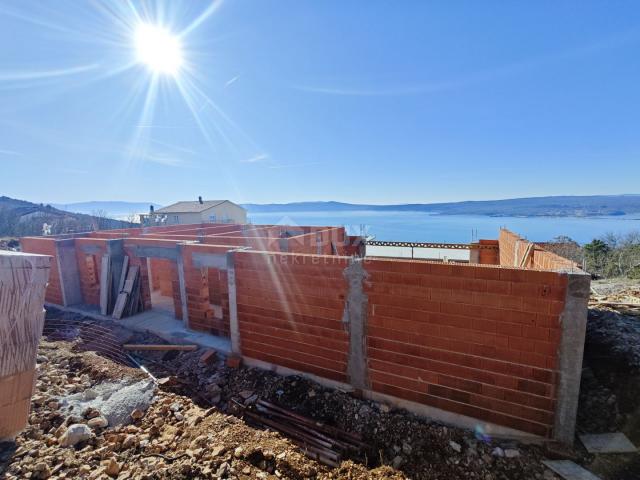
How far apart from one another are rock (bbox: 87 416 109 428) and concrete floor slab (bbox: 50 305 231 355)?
2.32 m

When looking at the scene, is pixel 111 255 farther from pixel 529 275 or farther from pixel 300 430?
pixel 529 275

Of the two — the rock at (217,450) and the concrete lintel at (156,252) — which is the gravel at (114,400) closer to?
the rock at (217,450)

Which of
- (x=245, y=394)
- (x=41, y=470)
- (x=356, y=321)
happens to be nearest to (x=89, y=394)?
(x=41, y=470)

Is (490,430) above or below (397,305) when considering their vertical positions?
below

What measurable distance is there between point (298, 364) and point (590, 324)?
5.42m

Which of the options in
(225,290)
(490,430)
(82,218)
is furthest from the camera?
(82,218)

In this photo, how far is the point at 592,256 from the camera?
18.8 m

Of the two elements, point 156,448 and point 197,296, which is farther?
point 197,296

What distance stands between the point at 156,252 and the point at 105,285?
2088 millimetres

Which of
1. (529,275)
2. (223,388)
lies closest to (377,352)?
(529,275)

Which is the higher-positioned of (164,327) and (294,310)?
(294,310)

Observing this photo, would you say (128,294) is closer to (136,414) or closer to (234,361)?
(234,361)

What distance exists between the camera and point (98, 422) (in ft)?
14.5

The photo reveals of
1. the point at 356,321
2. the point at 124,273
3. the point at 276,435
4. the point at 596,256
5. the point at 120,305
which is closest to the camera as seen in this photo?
the point at 276,435
